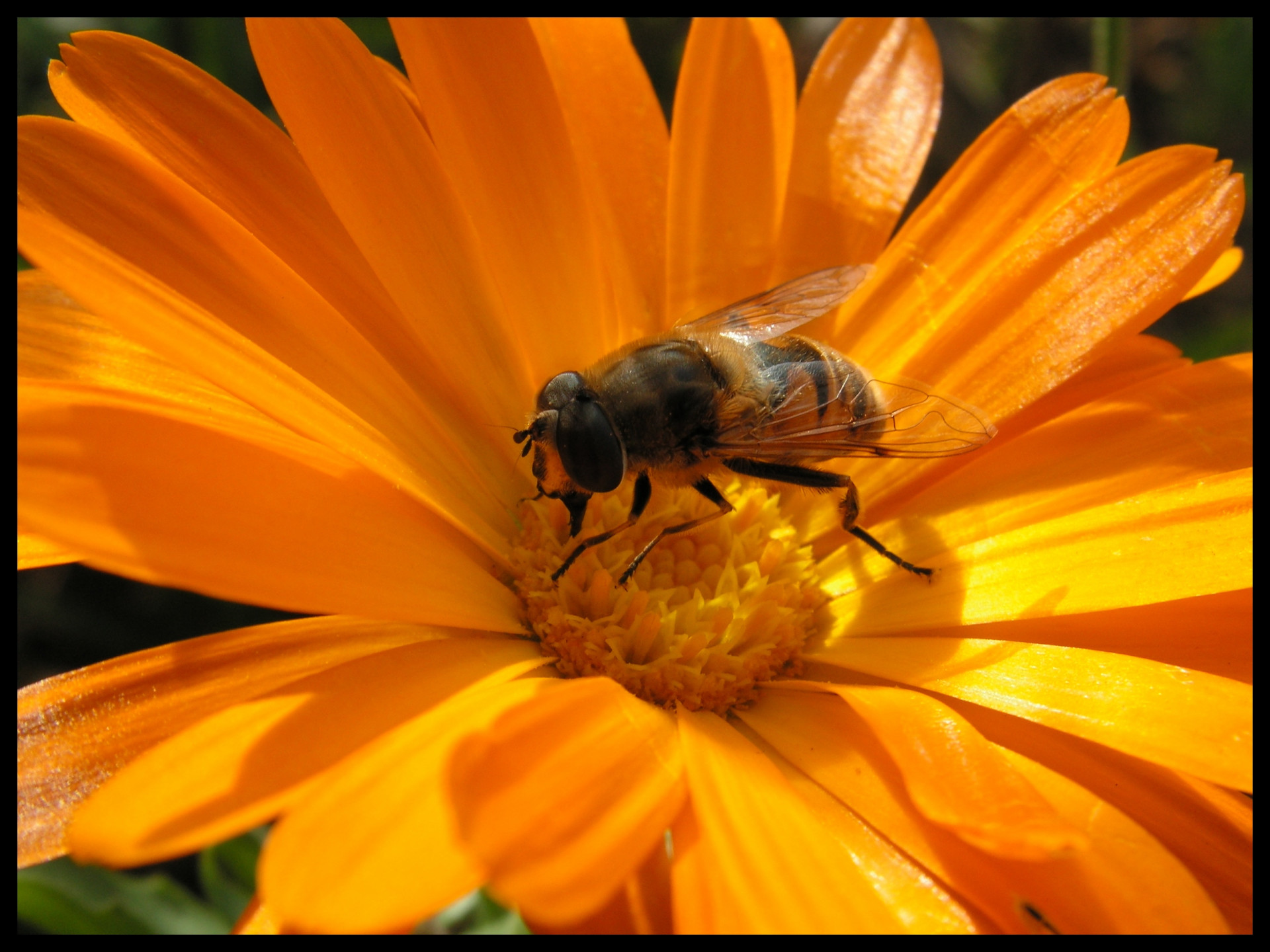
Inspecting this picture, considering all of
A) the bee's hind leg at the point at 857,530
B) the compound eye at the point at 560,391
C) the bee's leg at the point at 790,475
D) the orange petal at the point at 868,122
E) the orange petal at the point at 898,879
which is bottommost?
the orange petal at the point at 898,879

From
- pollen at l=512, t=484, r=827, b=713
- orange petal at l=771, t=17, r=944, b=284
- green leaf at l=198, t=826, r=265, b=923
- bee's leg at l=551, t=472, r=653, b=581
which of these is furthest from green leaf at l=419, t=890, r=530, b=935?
orange petal at l=771, t=17, r=944, b=284

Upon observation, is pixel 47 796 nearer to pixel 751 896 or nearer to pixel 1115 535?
pixel 751 896

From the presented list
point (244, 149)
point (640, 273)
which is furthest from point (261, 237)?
point (640, 273)

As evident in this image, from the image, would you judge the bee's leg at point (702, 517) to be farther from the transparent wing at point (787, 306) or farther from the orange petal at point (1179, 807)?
the orange petal at point (1179, 807)

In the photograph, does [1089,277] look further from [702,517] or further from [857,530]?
[702,517]

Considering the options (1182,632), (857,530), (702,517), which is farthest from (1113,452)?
(702,517)

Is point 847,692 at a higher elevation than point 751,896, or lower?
higher

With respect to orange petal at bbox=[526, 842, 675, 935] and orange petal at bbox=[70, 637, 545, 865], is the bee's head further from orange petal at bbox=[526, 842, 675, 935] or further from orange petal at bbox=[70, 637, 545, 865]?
orange petal at bbox=[526, 842, 675, 935]

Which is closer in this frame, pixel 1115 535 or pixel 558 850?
pixel 558 850

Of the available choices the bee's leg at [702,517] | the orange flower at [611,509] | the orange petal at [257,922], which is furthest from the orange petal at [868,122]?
the orange petal at [257,922]
